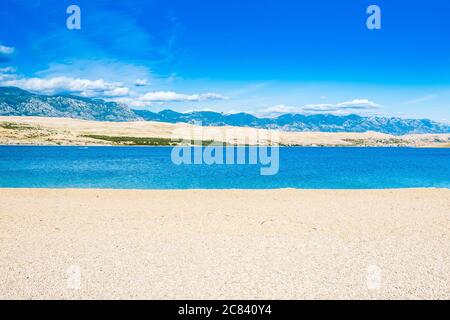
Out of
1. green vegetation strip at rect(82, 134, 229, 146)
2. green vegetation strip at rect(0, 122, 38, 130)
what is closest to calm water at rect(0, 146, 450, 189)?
green vegetation strip at rect(82, 134, 229, 146)

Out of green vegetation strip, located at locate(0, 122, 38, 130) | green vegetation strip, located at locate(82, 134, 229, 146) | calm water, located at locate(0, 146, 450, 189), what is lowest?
calm water, located at locate(0, 146, 450, 189)

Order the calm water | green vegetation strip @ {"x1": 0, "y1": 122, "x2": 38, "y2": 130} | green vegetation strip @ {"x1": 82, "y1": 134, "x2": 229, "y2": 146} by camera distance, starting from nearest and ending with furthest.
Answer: the calm water
green vegetation strip @ {"x1": 82, "y1": 134, "x2": 229, "y2": 146}
green vegetation strip @ {"x1": 0, "y1": 122, "x2": 38, "y2": 130}

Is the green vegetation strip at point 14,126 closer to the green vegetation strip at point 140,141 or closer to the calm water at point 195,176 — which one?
the green vegetation strip at point 140,141

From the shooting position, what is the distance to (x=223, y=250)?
1188 cm

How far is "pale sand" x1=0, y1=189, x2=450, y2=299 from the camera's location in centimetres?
884

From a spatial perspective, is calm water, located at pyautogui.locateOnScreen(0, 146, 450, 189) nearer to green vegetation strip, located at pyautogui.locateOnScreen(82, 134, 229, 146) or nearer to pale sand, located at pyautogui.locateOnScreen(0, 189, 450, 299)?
pale sand, located at pyautogui.locateOnScreen(0, 189, 450, 299)

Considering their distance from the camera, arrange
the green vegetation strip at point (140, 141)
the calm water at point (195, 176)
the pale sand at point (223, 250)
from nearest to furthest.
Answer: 1. the pale sand at point (223, 250)
2. the calm water at point (195, 176)
3. the green vegetation strip at point (140, 141)

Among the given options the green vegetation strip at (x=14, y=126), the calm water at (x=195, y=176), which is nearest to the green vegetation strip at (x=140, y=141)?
the green vegetation strip at (x=14, y=126)

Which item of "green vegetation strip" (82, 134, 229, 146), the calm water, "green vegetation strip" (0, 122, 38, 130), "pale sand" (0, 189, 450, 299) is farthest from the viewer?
"green vegetation strip" (0, 122, 38, 130)

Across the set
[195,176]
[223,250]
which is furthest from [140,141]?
[223,250]

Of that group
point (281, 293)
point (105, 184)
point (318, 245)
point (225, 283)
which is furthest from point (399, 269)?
point (105, 184)

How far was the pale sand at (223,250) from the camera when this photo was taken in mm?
8836

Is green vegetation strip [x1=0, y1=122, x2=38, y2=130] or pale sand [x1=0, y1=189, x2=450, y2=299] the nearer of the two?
pale sand [x1=0, y1=189, x2=450, y2=299]
